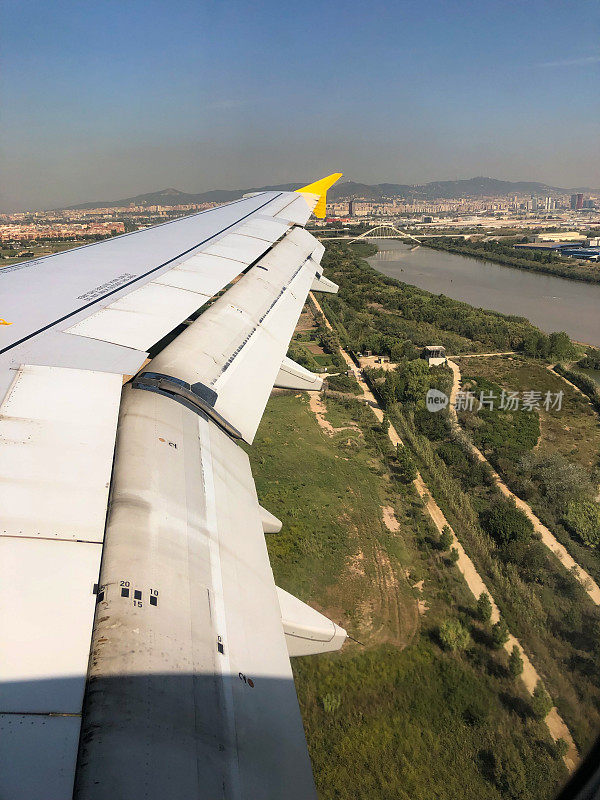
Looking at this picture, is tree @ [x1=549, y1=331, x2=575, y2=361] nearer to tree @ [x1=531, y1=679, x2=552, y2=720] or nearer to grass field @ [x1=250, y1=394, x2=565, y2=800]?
grass field @ [x1=250, y1=394, x2=565, y2=800]

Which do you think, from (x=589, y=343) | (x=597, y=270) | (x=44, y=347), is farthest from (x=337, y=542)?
(x=597, y=270)

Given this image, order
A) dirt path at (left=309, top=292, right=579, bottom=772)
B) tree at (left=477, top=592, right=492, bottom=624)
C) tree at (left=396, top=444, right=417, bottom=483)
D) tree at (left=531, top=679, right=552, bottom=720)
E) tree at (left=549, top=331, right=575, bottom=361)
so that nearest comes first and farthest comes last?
dirt path at (left=309, top=292, right=579, bottom=772) → tree at (left=531, top=679, right=552, bottom=720) → tree at (left=477, top=592, right=492, bottom=624) → tree at (left=396, top=444, right=417, bottom=483) → tree at (left=549, top=331, right=575, bottom=361)

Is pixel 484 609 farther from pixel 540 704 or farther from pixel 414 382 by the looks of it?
pixel 414 382

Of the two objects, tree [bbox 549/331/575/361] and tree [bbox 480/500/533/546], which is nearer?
tree [bbox 480/500/533/546]

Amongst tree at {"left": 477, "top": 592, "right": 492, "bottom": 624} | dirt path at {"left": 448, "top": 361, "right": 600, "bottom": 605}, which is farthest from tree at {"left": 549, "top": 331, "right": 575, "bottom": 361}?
tree at {"left": 477, "top": 592, "right": 492, "bottom": 624}

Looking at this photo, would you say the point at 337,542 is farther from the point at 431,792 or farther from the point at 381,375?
the point at 381,375

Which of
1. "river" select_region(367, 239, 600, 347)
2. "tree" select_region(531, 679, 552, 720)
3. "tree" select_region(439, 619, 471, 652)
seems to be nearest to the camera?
"tree" select_region(531, 679, 552, 720)
